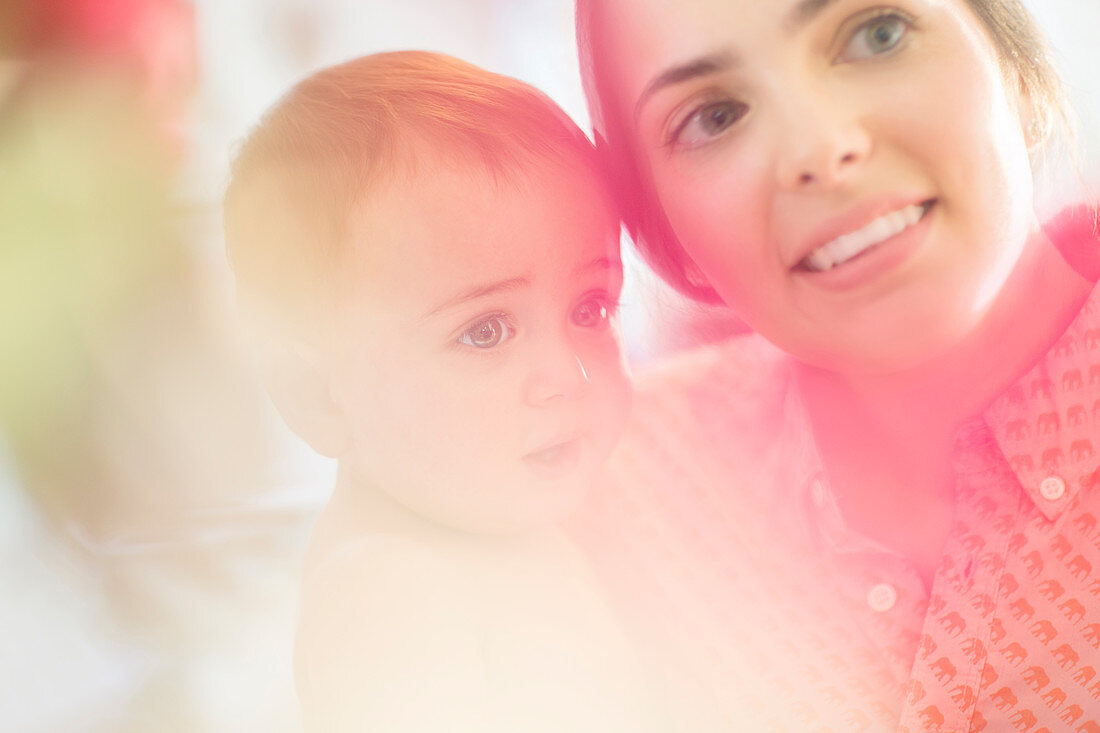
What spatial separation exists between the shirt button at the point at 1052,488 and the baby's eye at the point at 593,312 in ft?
0.98

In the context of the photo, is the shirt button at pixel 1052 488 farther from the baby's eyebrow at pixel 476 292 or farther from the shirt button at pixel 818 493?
the baby's eyebrow at pixel 476 292

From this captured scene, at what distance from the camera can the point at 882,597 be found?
653mm

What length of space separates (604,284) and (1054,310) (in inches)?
12.2

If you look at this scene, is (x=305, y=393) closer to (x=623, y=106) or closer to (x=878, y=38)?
(x=623, y=106)

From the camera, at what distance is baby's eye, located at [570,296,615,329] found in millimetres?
610

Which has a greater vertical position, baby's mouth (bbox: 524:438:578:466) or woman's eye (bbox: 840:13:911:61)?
woman's eye (bbox: 840:13:911:61)

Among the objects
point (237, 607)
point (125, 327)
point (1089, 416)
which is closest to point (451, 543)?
point (237, 607)

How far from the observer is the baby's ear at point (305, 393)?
574mm

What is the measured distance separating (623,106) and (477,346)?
0.70 feet

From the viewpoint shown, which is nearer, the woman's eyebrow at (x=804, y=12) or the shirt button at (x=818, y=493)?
the woman's eyebrow at (x=804, y=12)

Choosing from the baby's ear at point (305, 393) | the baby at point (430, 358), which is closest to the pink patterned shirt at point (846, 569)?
the baby at point (430, 358)

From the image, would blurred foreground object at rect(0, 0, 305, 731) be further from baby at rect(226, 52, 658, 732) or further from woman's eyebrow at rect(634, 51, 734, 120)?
woman's eyebrow at rect(634, 51, 734, 120)

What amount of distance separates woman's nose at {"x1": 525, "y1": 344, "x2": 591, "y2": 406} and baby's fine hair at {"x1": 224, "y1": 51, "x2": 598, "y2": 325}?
4.2 inches

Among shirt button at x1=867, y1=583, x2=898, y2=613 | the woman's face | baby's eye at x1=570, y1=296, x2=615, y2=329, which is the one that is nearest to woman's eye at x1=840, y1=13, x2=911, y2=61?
the woman's face
